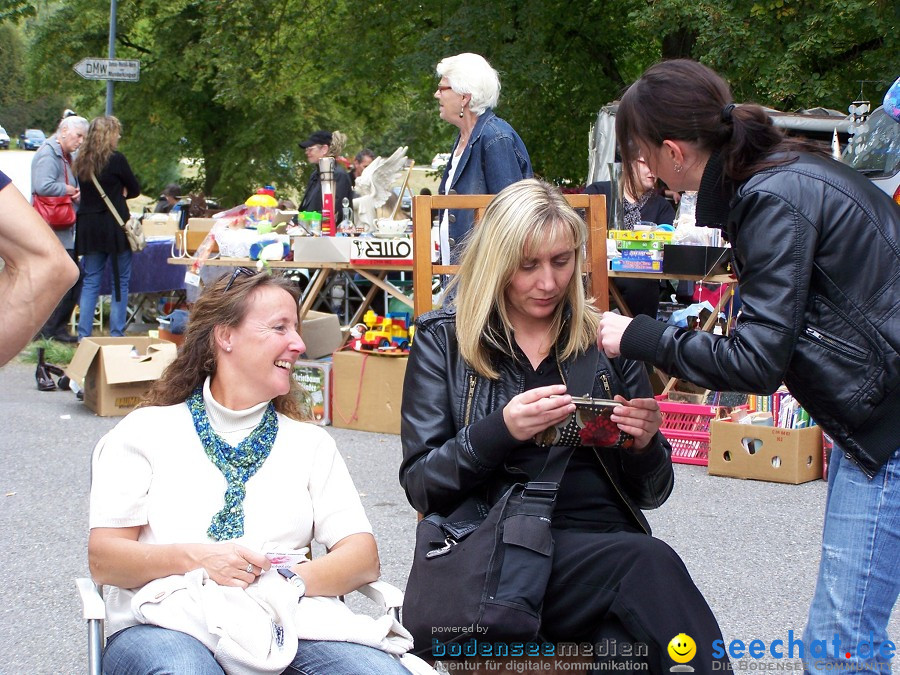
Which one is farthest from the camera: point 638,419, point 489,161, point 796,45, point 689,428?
point 796,45

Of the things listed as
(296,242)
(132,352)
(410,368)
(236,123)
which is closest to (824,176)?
(410,368)

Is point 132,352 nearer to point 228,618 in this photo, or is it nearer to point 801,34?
point 228,618

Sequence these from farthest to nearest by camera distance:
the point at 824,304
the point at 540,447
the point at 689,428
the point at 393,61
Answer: the point at 393,61 < the point at 689,428 < the point at 540,447 < the point at 824,304

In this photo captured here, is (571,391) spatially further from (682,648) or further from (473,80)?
(473,80)

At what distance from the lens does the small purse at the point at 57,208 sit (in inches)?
354

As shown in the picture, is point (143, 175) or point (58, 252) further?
point (143, 175)

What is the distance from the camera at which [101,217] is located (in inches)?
349

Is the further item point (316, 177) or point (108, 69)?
point (108, 69)

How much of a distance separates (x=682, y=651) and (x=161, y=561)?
3.81ft

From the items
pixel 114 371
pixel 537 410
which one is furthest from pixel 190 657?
pixel 114 371

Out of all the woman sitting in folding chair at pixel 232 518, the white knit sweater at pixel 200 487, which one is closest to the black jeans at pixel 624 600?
the woman sitting in folding chair at pixel 232 518

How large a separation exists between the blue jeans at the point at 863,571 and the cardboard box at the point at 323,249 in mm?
5095

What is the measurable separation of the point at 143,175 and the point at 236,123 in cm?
286

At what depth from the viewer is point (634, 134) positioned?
2383mm
